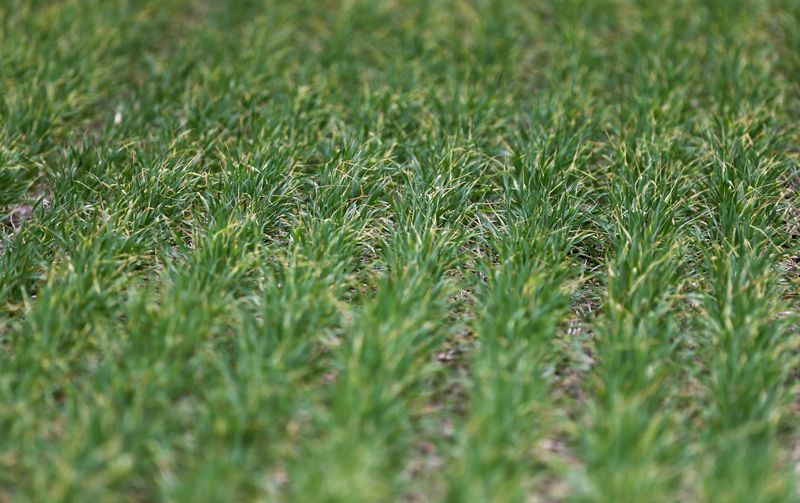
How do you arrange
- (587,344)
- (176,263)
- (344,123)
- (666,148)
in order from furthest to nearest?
1. (344,123)
2. (666,148)
3. (176,263)
4. (587,344)

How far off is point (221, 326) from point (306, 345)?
13.7 inches

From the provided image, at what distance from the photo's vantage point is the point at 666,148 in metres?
4.25

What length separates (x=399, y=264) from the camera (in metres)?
3.44

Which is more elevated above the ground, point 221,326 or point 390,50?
point 390,50

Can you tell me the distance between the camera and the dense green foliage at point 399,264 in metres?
2.71

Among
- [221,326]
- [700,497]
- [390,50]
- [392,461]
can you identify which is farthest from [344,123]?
[700,497]

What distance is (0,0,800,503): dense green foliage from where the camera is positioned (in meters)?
2.71

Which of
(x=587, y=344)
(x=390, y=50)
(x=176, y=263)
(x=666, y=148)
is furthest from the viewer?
(x=390, y=50)

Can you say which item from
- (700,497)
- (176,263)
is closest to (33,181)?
(176,263)

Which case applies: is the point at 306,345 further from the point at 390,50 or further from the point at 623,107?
the point at 390,50

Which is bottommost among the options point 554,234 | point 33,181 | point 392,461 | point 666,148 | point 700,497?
point 33,181

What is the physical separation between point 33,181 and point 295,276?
163 centimetres

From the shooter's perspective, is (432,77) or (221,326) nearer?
(221,326)

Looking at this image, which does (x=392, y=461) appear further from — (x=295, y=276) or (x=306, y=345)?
(x=295, y=276)
